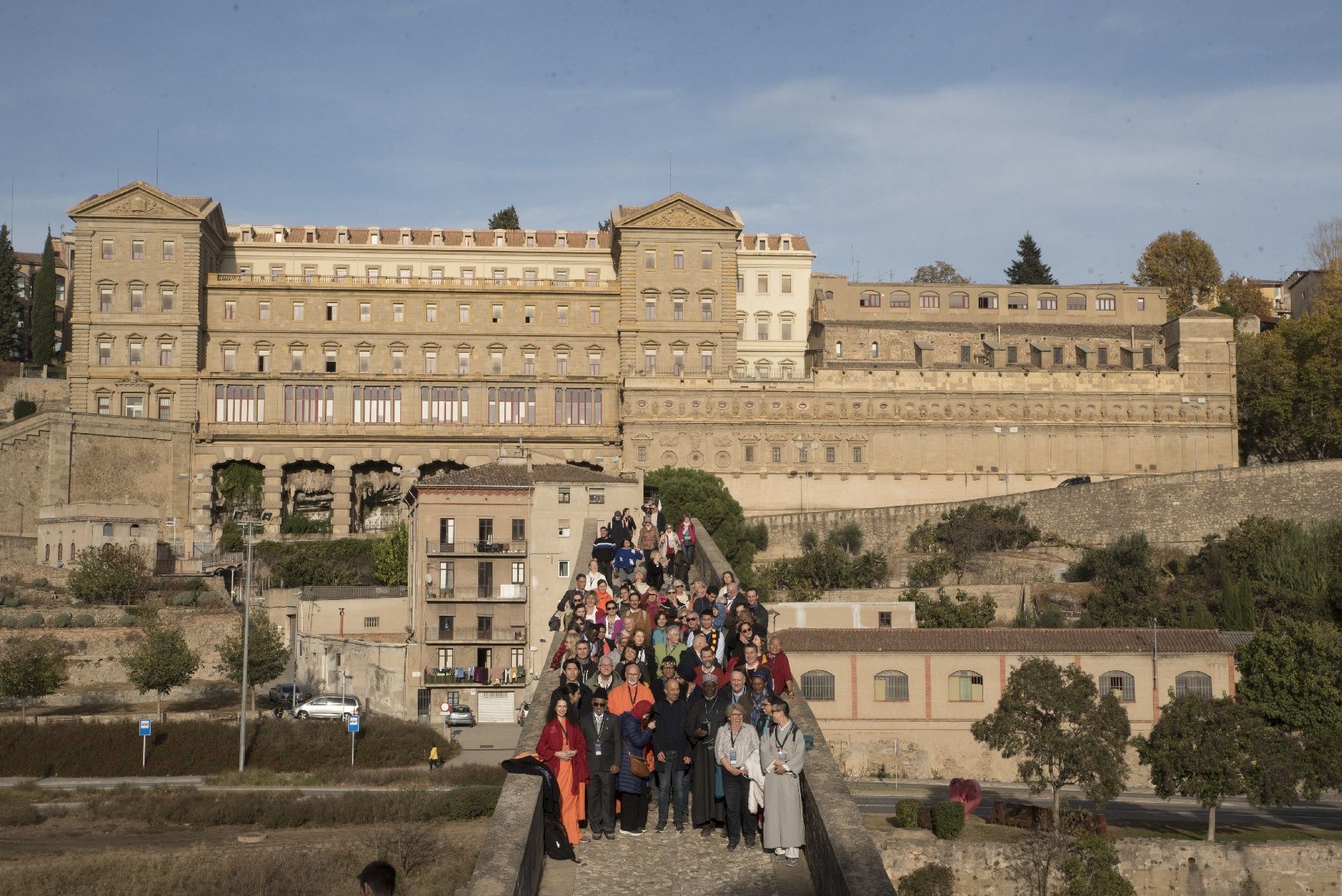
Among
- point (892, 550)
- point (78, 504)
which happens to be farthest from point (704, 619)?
point (78, 504)

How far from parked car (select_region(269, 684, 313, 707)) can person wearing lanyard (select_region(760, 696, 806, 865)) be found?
43461 mm

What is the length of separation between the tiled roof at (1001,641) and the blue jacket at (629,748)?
35.9 meters

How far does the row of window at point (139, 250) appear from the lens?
81.4m

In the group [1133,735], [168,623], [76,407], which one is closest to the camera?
[1133,735]

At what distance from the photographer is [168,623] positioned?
60094 millimetres

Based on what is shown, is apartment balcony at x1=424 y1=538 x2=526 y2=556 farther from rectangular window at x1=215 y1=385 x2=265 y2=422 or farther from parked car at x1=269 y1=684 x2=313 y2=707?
rectangular window at x1=215 y1=385 x2=265 y2=422

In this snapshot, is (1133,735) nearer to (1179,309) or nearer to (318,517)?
(318,517)

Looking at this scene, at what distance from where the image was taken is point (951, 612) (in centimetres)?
5825

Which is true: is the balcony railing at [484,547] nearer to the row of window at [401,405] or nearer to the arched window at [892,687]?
the arched window at [892,687]

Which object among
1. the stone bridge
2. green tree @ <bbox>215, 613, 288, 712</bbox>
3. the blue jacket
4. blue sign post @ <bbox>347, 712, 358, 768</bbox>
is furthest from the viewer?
green tree @ <bbox>215, 613, 288, 712</bbox>

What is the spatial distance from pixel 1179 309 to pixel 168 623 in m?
67.0

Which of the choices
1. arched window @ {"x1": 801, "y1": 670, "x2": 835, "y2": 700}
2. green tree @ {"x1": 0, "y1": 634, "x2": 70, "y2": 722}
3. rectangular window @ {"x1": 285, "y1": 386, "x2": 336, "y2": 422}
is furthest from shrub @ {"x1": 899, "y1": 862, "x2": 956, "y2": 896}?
rectangular window @ {"x1": 285, "y1": 386, "x2": 336, "y2": 422}

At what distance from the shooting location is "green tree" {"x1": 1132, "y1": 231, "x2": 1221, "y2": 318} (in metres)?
104

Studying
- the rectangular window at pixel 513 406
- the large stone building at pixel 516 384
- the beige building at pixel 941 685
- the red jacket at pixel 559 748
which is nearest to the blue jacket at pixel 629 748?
the red jacket at pixel 559 748
